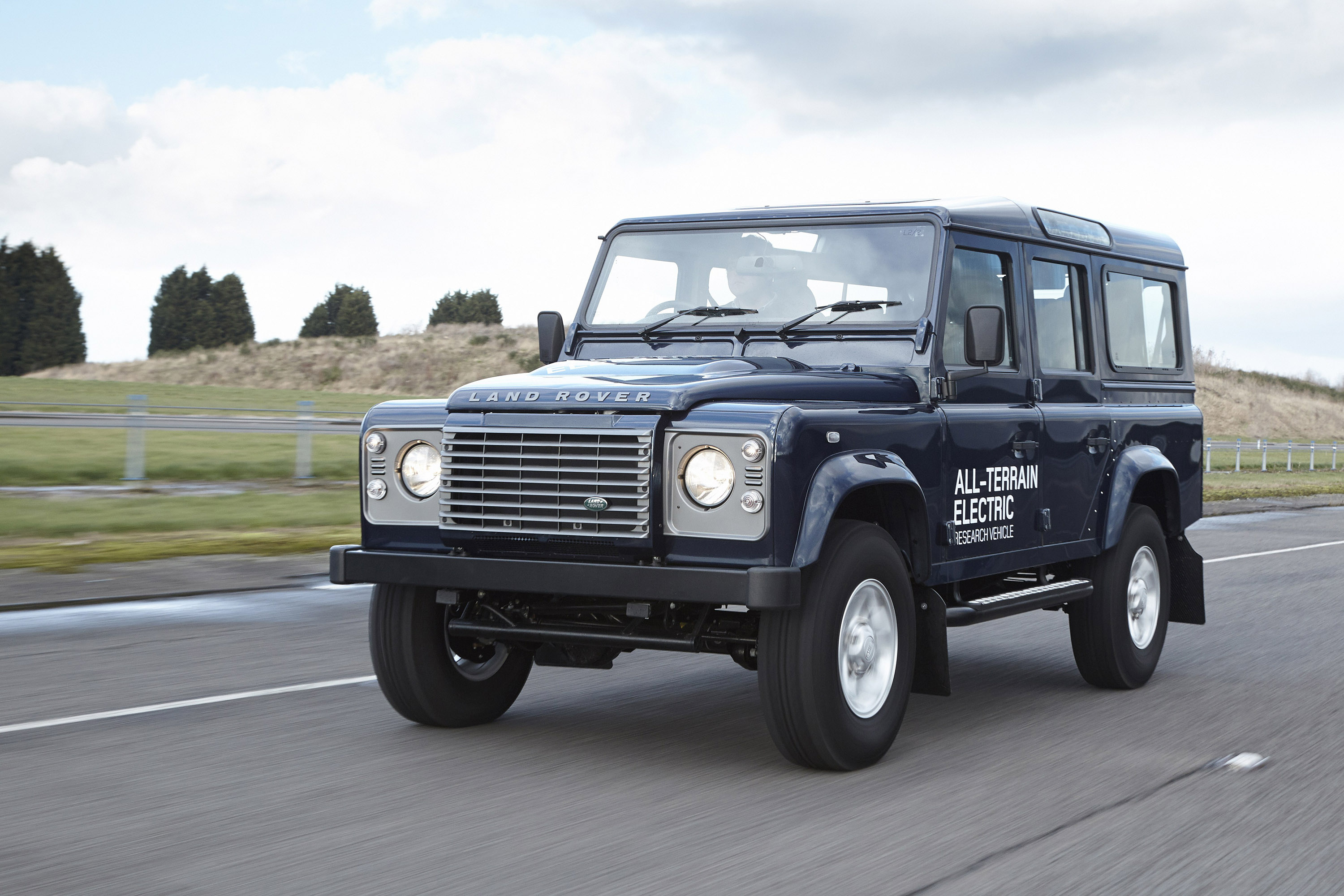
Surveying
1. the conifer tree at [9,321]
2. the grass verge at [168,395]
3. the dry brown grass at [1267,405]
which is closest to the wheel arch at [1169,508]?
the grass verge at [168,395]

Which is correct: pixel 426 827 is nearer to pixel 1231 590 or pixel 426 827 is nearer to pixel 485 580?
pixel 485 580

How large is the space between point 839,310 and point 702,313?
0.66 m

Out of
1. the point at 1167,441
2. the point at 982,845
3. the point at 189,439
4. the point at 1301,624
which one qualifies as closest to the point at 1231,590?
the point at 1301,624

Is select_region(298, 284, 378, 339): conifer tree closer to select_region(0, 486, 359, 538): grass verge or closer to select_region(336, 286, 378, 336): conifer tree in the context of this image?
select_region(336, 286, 378, 336): conifer tree

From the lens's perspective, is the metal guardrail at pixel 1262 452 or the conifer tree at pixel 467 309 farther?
the conifer tree at pixel 467 309

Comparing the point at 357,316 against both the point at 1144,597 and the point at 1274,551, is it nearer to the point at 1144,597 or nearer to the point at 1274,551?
the point at 1274,551

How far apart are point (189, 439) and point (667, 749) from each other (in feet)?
95.7

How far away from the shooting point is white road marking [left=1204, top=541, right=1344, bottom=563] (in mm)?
15406

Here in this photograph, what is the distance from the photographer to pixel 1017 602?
684 centimetres

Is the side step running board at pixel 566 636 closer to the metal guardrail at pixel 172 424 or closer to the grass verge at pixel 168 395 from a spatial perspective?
the metal guardrail at pixel 172 424

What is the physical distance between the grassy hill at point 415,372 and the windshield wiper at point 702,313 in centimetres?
6244

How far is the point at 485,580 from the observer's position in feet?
18.4

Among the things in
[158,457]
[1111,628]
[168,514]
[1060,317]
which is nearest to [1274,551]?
[1111,628]

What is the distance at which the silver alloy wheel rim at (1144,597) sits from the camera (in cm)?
793
